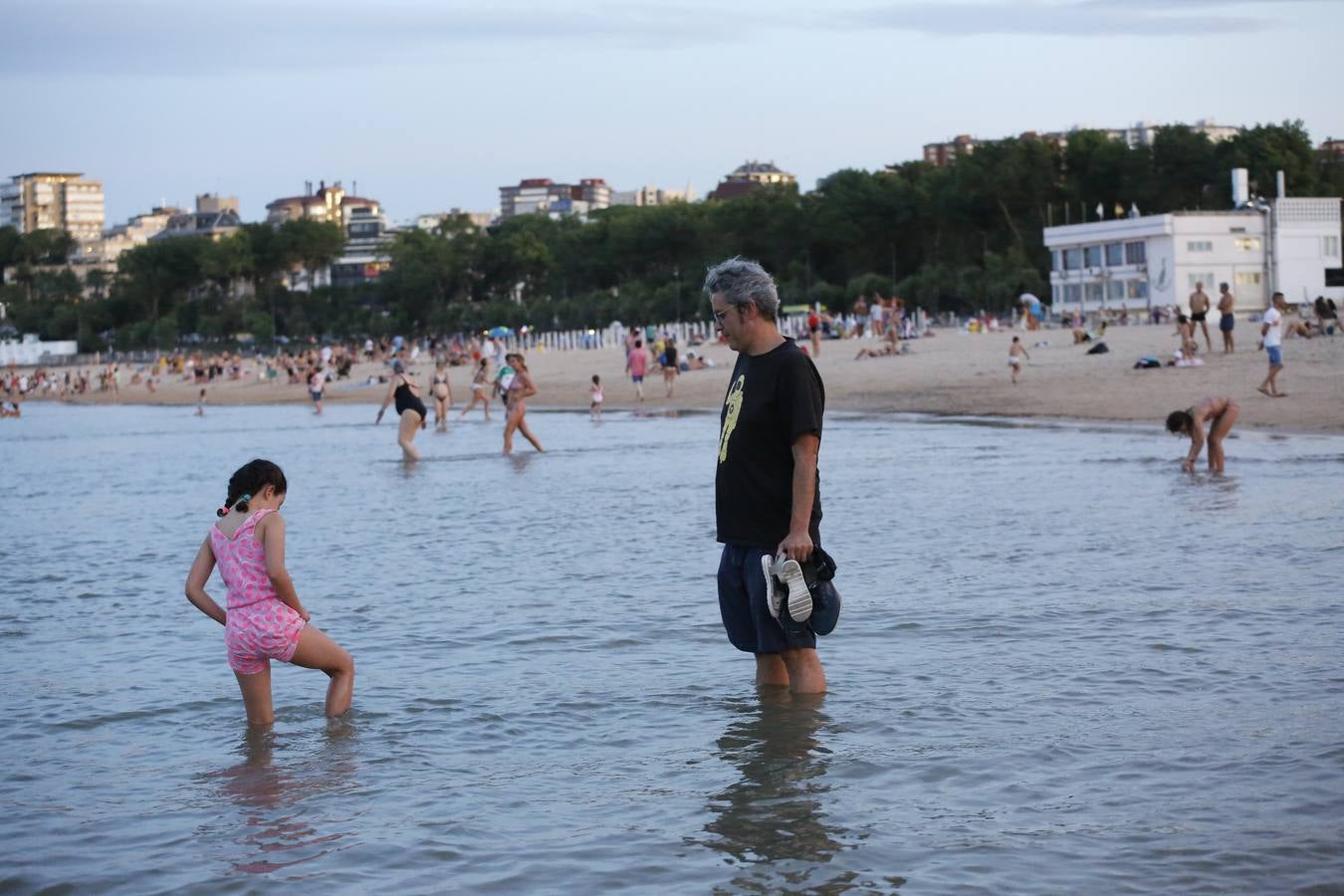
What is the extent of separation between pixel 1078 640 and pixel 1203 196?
64.2m

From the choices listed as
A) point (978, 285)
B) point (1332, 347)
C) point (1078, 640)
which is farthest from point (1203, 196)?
point (1078, 640)

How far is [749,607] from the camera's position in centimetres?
541

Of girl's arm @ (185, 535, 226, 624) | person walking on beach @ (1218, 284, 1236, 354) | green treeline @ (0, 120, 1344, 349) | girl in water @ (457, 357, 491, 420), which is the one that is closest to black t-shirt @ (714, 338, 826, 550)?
girl's arm @ (185, 535, 226, 624)

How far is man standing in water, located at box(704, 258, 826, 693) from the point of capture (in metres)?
5.04

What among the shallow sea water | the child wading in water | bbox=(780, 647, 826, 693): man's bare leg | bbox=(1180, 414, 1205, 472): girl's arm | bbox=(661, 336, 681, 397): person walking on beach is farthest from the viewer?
bbox=(661, 336, 681, 397): person walking on beach

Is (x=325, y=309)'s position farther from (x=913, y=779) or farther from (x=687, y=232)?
(x=913, y=779)

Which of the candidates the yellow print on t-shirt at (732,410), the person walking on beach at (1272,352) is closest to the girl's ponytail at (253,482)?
the yellow print on t-shirt at (732,410)

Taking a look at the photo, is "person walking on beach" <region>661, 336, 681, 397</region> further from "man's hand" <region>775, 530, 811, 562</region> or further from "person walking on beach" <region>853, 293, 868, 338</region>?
"man's hand" <region>775, 530, 811, 562</region>

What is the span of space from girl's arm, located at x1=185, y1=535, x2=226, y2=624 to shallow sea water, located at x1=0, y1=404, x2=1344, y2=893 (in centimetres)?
59

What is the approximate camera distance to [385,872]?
452 centimetres

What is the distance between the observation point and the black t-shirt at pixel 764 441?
5.07m

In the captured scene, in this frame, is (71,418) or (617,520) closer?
(617,520)

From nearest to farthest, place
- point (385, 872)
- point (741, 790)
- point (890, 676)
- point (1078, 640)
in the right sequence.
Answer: point (385, 872), point (741, 790), point (890, 676), point (1078, 640)

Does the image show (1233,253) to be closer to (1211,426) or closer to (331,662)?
(1211,426)
